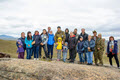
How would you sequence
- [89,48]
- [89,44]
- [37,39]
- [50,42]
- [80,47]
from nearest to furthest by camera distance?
[89,48] < [89,44] < [37,39] < [80,47] < [50,42]

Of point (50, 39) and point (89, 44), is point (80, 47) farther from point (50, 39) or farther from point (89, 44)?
point (50, 39)

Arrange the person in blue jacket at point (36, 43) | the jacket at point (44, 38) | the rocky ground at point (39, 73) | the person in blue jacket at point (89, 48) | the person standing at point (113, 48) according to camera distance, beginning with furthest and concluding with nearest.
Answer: the jacket at point (44, 38) → the person in blue jacket at point (36, 43) → the person in blue jacket at point (89, 48) → the person standing at point (113, 48) → the rocky ground at point (39, 73)

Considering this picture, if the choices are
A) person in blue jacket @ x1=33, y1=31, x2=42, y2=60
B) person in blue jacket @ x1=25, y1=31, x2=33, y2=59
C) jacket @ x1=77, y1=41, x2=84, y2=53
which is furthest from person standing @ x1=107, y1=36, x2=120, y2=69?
person in blue jacket @ x1=25, y1=31, x2=33, y2=59

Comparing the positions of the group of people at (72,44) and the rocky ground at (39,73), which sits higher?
the group of people at (72,44)

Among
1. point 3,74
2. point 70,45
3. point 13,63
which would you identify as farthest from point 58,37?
point 3,74

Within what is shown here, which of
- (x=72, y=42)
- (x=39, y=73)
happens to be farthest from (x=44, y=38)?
(x=39, y=73)

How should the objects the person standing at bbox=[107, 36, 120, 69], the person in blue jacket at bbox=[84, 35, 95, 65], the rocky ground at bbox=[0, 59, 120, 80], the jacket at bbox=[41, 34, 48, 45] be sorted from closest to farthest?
the rocky ground at bbox=[0, 59, 120, 80] → the person standing at bbox=[107, 36, 120, 69] → the person in blue jacket at bbox=[84, 35, 95, 65] → the jacket at bbox=[41, 34, 48, 45]

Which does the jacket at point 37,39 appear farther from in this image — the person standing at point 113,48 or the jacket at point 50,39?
the person standing at point 113,48

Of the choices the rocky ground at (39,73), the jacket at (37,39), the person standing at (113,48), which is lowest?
the rocky ground at (39,73)

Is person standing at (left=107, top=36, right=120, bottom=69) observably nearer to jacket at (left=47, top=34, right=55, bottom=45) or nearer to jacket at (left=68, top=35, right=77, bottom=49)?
jacket at (left=68, top=35, right=77, bottom=49)

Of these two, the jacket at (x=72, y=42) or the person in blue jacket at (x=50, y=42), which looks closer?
the jacket at (x=72, y=42)

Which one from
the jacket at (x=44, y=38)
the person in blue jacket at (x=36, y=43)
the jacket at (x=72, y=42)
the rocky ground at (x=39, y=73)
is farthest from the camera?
the jacket at (x=44, y=38)

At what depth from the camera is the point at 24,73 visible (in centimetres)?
483

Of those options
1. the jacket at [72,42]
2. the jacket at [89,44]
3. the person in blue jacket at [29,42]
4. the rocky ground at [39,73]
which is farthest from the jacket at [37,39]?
the rocky ground at [39,73]
